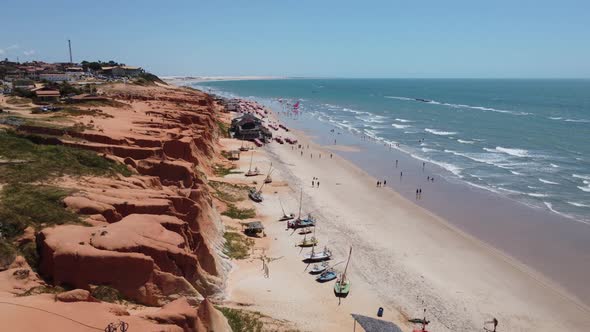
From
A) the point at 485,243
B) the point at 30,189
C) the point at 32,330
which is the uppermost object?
the point at 30,189

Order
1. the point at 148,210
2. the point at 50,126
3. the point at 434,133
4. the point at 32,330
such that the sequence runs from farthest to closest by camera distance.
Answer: the point at 434,133
the point at 50,126
the point at 148,210
the point at 32,330

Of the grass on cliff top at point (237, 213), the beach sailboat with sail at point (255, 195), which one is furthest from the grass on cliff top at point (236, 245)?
the beach sailboat with sail at point (255, 195)

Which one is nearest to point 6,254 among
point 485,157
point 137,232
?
point 137,232

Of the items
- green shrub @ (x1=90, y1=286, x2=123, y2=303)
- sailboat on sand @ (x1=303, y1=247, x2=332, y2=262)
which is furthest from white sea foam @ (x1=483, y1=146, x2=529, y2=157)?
green shrub @ (x1=90, y1=286, x2=123, y2=303)

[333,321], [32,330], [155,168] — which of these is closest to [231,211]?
[155,168]

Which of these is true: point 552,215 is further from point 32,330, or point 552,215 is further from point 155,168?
point 32,330

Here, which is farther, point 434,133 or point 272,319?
point 434,133

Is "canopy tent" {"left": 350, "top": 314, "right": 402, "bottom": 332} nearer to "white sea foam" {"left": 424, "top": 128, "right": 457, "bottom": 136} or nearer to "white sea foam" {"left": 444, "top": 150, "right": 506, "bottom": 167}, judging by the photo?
"white sea foam" {"left": 444, "top": 150, "right": 506, "bottom": 167}
